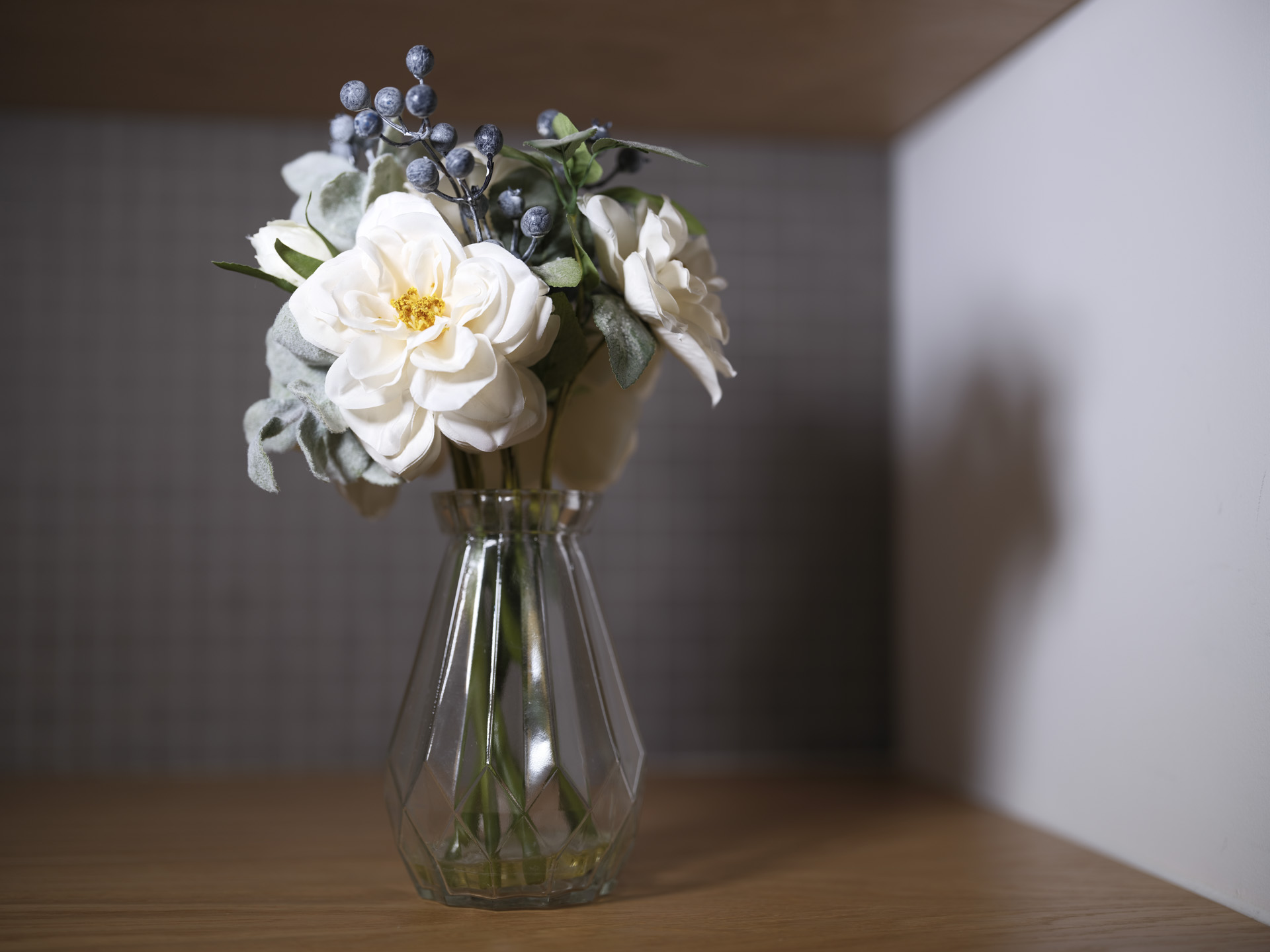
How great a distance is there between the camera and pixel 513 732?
577 mm

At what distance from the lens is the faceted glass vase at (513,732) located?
1.88ft

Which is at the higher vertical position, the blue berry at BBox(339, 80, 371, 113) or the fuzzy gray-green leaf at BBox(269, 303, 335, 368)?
the blue berry at BBox(339, 80, 371, 113)

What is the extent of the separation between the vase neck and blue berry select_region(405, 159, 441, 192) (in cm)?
17

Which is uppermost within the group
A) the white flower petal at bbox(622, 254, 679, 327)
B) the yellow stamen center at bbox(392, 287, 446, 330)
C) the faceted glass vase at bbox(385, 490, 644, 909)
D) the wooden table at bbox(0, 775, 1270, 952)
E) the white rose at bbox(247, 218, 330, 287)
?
the white rose at bbox(247, 218, 330, 287)

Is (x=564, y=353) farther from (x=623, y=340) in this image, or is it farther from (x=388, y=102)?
(x=388, y=102)

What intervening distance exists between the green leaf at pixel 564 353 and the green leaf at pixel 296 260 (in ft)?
0.44

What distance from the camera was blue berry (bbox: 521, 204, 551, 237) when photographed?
0.56 m

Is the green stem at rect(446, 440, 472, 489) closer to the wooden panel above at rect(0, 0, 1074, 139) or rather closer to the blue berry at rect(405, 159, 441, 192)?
the blue berry at rect(405, 159, 441, 192)

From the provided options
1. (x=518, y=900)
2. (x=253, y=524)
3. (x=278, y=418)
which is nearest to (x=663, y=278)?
(x=278, y=418)

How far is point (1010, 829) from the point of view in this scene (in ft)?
2.58

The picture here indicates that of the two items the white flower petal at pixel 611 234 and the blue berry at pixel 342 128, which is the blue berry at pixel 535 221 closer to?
the white flower petal at pixel 611 234

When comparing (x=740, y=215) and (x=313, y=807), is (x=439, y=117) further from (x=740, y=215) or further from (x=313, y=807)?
(x=313, y=807)

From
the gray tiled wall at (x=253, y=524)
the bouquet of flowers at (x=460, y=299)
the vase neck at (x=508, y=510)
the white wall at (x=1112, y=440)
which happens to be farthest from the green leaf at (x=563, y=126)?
the gray tiled wall at (x=253, y=524)

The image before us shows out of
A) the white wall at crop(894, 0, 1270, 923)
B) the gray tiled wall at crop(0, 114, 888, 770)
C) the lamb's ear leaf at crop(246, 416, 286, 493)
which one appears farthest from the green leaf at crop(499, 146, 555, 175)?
the gray tiled wall at crop(0, 114, 888, 770)
